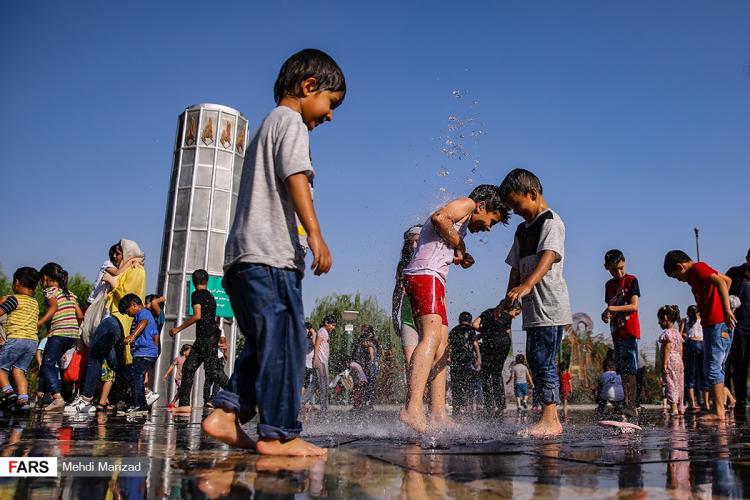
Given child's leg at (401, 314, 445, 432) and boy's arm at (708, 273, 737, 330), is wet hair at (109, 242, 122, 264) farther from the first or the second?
boy's arm at (708, 273, 737, 330)

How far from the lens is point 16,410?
735 cm

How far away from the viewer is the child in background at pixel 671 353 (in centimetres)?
991

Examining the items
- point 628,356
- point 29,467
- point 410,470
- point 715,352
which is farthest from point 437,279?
point 715,352

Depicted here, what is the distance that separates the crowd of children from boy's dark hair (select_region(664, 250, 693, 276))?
0.06 ft

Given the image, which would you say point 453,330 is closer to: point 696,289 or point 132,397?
point 696,289

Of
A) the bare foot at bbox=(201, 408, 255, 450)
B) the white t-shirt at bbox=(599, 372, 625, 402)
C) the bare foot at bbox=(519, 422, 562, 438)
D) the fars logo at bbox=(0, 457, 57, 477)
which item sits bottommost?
the fars logo at bbox=(0, 457, 57, 477)

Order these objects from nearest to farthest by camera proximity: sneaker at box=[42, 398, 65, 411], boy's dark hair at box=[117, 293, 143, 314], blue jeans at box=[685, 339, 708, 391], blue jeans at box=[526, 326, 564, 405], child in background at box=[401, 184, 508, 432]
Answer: child in background at box=[401, 184, 508, 432]
blue jeans at box=[526, 326, 564, 405]
sneaker at box=[42, 398, 65, 411]
boy's dark hair at box=[117, 293, 143, 314]
blue jeans at box=[685, 339, 708, 391]

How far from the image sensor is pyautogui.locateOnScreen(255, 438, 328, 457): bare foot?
9.14 feet

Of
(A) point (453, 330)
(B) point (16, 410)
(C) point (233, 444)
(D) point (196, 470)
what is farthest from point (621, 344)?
(B) point (16, 410)

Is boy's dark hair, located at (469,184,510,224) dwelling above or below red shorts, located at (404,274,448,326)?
Answer: above

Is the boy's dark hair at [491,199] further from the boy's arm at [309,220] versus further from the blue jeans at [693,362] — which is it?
the blue jeans at [693,362]

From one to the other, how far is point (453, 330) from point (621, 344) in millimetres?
2939

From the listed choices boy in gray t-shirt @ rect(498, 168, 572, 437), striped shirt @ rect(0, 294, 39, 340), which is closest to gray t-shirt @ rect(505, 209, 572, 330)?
boy in gray t-shirt @ rect(498, 168, 572, 437)

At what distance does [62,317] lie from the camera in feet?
27.0
